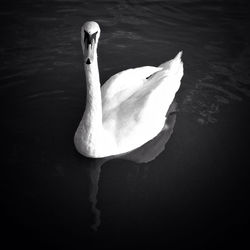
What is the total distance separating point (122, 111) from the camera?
5.70m

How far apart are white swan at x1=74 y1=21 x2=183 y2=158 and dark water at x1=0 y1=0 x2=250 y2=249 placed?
288 millimetres

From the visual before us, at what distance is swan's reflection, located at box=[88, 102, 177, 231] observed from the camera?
16.7ft

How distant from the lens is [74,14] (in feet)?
30.5

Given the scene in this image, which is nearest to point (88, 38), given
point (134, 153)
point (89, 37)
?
point (89, 37)

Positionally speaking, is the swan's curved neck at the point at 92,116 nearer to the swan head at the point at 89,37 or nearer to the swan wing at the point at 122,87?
the swan head at the point at 89,37

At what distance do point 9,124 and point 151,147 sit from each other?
2208 mm

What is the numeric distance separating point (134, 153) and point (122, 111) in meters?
0.62

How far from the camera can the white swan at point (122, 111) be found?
514cm

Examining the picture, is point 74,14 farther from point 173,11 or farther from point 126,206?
point 126,206

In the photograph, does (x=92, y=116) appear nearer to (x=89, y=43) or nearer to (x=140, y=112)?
(x=140, y=112)

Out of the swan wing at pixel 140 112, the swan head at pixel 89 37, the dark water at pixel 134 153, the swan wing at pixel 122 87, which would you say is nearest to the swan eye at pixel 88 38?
the swan head at pixel 89 37

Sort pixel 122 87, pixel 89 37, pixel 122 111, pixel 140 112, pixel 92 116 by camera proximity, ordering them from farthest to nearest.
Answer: pixel 122 87, pixel 122 111, pixel 140 112, pixel 92 116, pixel 89 37

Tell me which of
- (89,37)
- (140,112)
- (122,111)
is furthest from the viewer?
(122,111)

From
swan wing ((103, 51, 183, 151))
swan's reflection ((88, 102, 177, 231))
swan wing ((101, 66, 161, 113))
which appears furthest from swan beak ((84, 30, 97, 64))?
swan's reflection ((88, 102, 177, 231))
